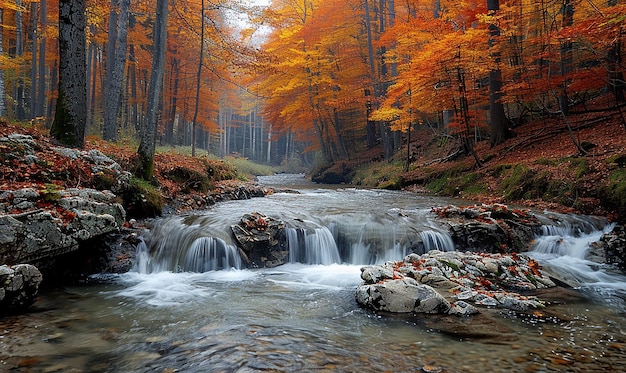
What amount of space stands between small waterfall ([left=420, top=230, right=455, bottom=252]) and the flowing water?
4 centimetres

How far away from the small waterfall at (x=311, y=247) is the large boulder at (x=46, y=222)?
343 cm

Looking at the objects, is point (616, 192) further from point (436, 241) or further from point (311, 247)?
point (311, 247)

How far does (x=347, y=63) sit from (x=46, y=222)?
71.2 ft

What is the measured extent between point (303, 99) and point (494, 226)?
17131 mm

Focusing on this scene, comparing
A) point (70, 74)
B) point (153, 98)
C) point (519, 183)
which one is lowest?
point (519, 183)

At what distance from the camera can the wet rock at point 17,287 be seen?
3938mm

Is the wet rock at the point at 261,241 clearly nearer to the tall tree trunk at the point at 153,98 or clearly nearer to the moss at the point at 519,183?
the tall tree trunk at the point at 153,98

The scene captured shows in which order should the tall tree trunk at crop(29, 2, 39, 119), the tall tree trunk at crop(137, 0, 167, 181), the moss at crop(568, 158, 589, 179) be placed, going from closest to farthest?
the tall tree trunk at crop(137, 0, 167, 181) → the moss at crop(568, 158, 589, 179) → the tall tree trunk at crop(29, 2, 39, 119)

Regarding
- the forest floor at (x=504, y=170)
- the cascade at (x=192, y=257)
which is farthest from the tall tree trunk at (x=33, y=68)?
the cascade at (x=192, y=257)

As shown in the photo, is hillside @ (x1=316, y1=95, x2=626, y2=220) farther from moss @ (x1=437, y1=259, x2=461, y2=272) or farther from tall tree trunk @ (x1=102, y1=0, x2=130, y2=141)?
tall tree trunk @ (x1=102, y1=0, x2=130, y2=141)

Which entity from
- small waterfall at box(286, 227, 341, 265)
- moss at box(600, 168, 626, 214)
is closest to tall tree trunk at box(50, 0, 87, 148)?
small waterfall at box(286, 227, 341, 265)

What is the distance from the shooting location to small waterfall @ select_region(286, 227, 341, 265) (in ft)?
24.4

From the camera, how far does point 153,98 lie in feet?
29.4

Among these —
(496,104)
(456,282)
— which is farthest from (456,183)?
(456,282)
